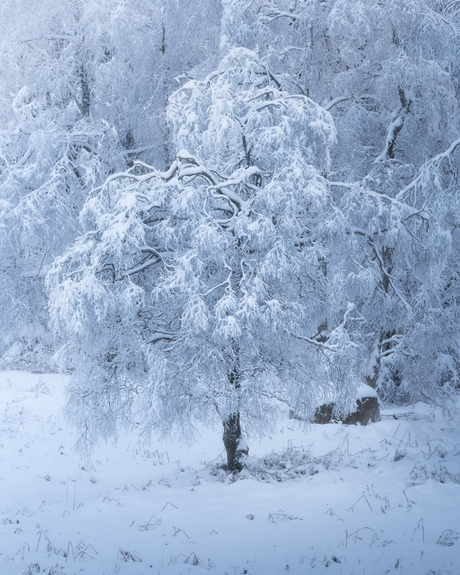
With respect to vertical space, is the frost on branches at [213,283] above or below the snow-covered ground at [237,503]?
above

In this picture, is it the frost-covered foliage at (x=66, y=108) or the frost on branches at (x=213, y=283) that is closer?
the frost on branches at (x=213, y=283)

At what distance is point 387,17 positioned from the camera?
393 inches

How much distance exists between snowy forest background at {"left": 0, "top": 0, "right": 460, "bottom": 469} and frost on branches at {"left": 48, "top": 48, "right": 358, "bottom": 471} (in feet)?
0.11

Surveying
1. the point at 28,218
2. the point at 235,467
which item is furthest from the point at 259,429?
the point at 28,218

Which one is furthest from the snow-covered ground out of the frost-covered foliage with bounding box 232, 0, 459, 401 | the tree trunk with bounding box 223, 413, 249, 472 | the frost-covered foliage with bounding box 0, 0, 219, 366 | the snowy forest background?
the frost-covered foliage with bounding box 0, 0, 219, 366

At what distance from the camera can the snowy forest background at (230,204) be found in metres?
6.57

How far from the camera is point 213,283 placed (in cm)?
686


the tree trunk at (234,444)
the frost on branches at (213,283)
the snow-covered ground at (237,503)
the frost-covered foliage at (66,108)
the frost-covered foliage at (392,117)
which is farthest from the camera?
the frost-covered foliage at (66,108)

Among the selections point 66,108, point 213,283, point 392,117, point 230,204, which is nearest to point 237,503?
point 213,283

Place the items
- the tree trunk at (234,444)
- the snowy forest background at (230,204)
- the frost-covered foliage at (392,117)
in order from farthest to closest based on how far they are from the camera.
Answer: the frost-covered foliage at (392,117), the tree trunk at (234,444), the snowy forest background at (230,204)

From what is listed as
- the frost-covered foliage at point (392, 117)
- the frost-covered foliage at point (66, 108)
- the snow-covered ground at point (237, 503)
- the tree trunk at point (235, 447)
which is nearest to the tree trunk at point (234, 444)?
the tree trunk at point (235, 447)

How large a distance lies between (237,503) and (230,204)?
12.4 feet

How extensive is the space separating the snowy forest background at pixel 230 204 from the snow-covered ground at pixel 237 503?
90 cm

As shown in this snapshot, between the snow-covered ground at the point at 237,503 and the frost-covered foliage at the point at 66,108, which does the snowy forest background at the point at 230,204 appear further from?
the snow-covered ground at the point at 237,503
